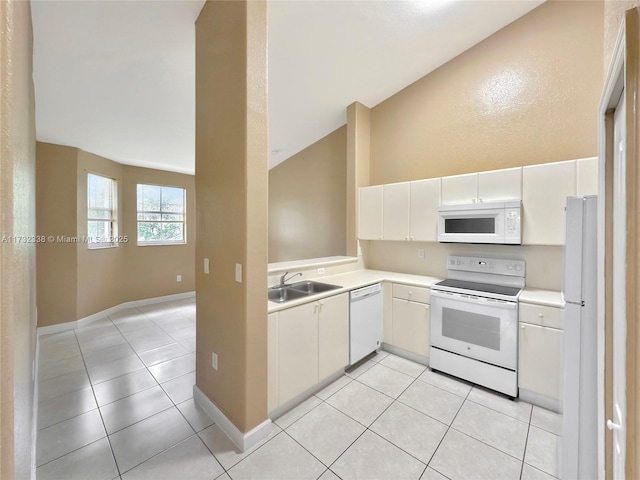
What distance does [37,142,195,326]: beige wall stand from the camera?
3.62m

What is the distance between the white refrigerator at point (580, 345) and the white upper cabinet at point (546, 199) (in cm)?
124

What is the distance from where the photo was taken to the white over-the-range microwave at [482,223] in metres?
2.48

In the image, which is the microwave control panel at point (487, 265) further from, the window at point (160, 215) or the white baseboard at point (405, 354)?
the window at point (160, 215)

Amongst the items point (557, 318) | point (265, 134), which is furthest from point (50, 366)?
point (557, 318)

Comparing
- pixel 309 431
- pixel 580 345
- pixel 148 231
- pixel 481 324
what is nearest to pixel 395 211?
pixel 481 324

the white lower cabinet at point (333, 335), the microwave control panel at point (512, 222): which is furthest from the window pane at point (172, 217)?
the microwave control panel at point (512, 222)

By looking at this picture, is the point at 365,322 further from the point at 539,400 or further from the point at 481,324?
Result: the point at 539,400

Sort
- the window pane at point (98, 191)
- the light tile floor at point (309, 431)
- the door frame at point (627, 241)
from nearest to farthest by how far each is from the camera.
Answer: the door frame at point (627, 241) → the light tile floor at point (309, 431) → the window pane at point (98, 191)

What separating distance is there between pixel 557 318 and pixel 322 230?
11.1ft

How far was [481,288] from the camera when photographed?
2.63 metres

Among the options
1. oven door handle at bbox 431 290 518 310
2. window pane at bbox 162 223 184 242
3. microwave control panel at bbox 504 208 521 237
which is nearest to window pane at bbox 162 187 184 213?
window pane at bbox 162 223 184 242

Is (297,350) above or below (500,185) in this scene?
below

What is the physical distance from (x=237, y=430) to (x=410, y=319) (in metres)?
1.97

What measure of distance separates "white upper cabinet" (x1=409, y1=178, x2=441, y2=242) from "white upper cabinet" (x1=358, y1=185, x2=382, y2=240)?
435 mm
